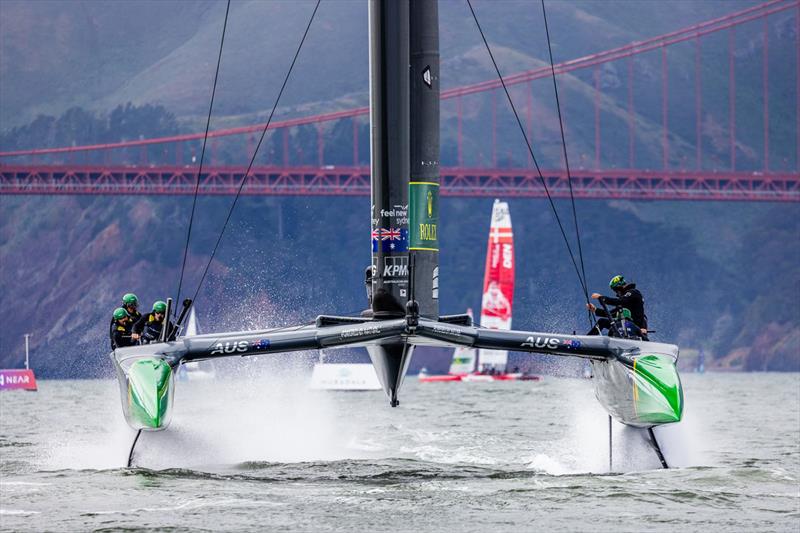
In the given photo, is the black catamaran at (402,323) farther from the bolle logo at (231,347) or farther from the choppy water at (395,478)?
the choppy water at (395,478)

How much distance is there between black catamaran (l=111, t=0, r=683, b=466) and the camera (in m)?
9.37

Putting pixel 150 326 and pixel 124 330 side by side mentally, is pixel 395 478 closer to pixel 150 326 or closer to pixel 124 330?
pixel 150 326

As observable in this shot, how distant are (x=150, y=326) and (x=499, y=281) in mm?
23928

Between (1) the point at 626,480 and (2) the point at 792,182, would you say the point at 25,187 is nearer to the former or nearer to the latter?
(2) the point at 792,182

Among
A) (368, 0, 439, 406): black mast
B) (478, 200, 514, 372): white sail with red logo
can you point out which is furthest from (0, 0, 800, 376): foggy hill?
(368, 0, 439, 406): black mast

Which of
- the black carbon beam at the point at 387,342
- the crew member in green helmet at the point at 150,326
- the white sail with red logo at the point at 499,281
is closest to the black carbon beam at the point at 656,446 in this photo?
the black carbon beam at the point at 387,342

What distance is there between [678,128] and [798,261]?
18330mm

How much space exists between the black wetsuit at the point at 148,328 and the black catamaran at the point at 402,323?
19.9 inches

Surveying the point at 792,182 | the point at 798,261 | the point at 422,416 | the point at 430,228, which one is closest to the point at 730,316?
the point at 798,261

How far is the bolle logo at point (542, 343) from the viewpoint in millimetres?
9438

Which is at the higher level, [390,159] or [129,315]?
[390,159]

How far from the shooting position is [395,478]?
31.5ft

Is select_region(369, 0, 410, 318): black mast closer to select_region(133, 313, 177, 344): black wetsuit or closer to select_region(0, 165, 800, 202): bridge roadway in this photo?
select_region(133, 313, 177, 344): black wetsuit

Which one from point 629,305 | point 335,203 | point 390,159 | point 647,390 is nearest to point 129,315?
point 390,159
